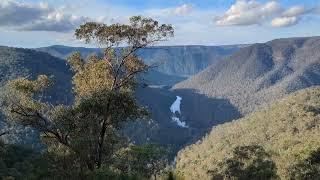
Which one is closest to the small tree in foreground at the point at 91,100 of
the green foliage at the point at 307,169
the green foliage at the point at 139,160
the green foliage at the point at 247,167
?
the green foliage at the point at 139,160

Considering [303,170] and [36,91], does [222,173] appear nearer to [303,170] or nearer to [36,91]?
[303,170]

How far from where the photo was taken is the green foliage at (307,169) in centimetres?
7388

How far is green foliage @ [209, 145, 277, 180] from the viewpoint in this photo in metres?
73.1

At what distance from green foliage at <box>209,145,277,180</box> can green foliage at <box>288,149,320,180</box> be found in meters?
3.00

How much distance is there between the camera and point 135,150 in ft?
184

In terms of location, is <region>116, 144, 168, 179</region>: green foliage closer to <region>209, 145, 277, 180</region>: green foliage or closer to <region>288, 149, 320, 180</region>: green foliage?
<region>209, 145, 277, 180</region>: green foliage

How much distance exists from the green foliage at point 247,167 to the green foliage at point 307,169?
2996 mm

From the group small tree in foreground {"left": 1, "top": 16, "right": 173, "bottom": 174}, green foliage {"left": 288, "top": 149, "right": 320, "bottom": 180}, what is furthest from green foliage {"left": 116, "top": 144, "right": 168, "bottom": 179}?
green foliage {"left": 288, "top": 149, "right": 320, "bottom": 180}

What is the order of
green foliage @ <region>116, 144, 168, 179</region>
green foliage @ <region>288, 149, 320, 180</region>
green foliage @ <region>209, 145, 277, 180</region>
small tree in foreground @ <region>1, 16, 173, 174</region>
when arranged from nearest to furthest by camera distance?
small tree in foreground @ <region>1, 16, 173, 174</region> < green foliage @ <region>116, 144, 168, 179</region> < green foliage @ <region>209, 145, 277, 180</region> < green foliage @ <region>288, 149, 320, 180</region>

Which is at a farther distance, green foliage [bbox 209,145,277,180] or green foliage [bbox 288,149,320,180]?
green foliage [bbox 288,149,320,180]

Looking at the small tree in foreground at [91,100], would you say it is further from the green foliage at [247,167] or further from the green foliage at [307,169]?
the green foliage at [307,169]

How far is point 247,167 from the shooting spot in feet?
254

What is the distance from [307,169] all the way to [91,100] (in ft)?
174

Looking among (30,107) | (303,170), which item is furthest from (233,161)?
(30,107)
